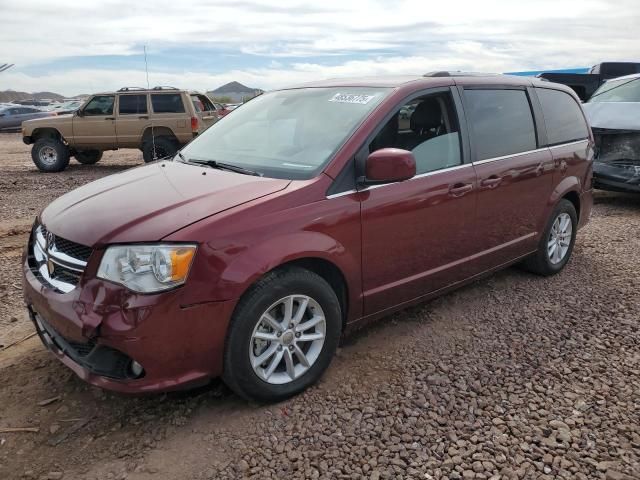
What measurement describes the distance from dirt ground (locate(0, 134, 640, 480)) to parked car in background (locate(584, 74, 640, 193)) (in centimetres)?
403

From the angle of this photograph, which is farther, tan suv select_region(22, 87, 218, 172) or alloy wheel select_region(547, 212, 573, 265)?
tan suv select_region(22, 87, 218, 172)

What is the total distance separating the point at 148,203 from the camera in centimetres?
285

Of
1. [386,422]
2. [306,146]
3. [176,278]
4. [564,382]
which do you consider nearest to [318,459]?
[386,422]

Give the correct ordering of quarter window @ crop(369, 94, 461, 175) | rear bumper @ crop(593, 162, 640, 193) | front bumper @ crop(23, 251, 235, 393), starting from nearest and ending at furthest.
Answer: front bumper @ crop(23, 251, 235, 393) < quarter window @ crop(369, 94, 461, 175) < rear bumper @ crop(593, 162, 640, 193)

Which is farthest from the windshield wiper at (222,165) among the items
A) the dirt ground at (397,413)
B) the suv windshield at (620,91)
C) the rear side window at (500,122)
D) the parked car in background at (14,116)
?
the parked car in background at (14,116)

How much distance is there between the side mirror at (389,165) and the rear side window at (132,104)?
1063cm

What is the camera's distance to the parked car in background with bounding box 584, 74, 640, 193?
293 inches

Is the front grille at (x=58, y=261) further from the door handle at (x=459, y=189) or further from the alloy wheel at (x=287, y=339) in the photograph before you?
the door handle at (x=459, y=189)

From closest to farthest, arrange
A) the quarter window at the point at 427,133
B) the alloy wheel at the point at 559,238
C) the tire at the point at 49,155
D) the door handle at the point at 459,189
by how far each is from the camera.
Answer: the quarter window at the point at 427,133 → the door handle at the point at 459,189 → the alloy wheel at the point at 559,238 → the tire at the point at 49,155

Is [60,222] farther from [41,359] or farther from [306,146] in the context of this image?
[306,146]

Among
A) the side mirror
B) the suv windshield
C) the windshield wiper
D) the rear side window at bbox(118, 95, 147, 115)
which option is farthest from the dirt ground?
the rear side window at bbox(118, 95, 147, 115)

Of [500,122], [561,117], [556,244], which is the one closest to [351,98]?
[500,122]

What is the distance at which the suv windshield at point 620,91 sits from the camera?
8234 millimetres

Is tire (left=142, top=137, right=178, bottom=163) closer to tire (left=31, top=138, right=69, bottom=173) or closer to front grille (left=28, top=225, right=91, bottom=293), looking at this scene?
tire (left=31, top=138, right=69, bottom=173)
